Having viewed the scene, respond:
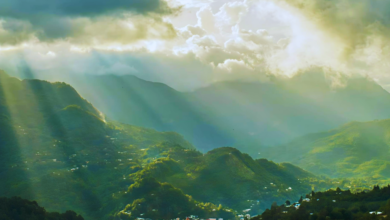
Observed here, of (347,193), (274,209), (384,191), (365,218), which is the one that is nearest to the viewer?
(365,218)

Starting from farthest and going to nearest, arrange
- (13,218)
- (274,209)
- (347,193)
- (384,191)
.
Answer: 1. (13,218)
2. (347,193)
3. (274,209)
4. (384,191)

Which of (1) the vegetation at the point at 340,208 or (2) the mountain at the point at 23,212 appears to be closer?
(1) the vegetation at the point at 340,208

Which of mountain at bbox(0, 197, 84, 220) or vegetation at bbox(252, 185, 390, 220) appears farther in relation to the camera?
mountain at bbox(0, 197, 84, 220)

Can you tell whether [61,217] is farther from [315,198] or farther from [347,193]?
[347,193]

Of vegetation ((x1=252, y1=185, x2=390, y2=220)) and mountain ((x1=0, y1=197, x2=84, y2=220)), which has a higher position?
mountain ((x1=0, y1=197, x2=84, y2=220))

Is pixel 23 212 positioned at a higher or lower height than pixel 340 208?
higher

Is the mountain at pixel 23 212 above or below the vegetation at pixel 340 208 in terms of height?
above

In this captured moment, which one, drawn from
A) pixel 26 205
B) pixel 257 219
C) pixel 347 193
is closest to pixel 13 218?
pixel 26 205

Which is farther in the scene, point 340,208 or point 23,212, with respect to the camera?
point 23,212
